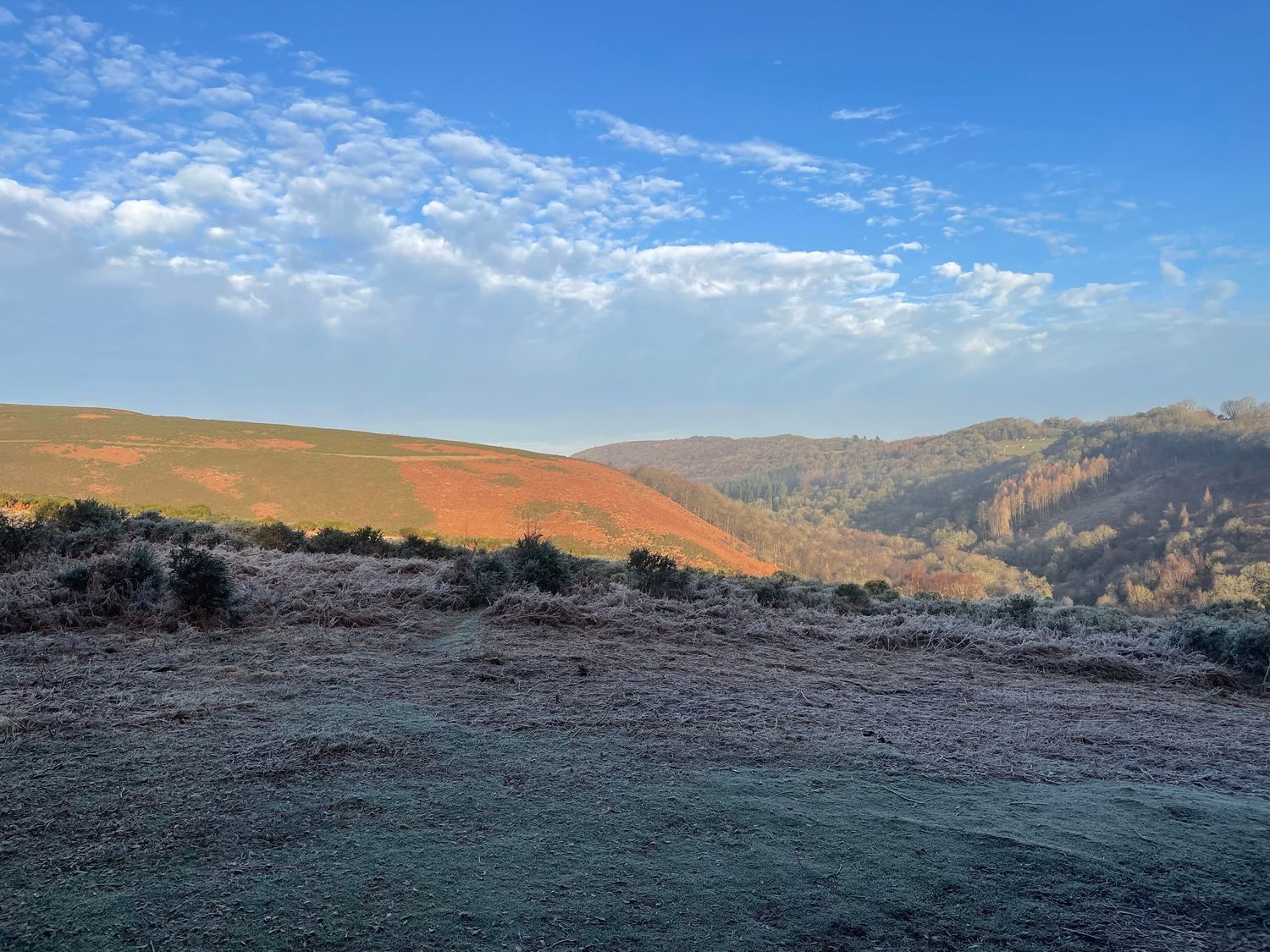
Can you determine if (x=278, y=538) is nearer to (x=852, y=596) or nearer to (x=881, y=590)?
(x=852, y=596)

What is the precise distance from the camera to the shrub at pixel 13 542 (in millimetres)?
8680

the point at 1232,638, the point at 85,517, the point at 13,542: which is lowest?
the point at 1232,638

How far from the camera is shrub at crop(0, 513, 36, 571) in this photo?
28.5ft

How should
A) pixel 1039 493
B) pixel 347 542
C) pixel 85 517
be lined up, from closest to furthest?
pixel 85 517 < pixel 347 542 < pixel 1039 493

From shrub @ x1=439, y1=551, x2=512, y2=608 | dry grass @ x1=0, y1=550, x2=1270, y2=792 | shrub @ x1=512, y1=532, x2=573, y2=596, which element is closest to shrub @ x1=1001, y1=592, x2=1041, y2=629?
dry grass @ x1=0, y1=550, x2=1270, y2=792

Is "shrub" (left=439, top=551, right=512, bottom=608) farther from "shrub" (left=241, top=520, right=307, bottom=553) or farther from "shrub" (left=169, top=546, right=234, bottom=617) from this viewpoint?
"shrub" (left=241, top=520, right=307, bottom=553)

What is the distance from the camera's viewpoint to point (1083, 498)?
8288 centimetres

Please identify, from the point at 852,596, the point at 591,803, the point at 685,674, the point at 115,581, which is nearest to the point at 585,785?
the point at 591,803

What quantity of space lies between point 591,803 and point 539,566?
6578mm

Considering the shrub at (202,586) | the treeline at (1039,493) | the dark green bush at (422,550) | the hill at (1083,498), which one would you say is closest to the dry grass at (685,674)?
the shrub at (202,586)

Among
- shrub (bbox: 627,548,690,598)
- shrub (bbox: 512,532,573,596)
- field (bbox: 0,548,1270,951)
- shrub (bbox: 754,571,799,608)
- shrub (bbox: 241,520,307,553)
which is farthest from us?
shrub (bbox: 241,520,307,553)

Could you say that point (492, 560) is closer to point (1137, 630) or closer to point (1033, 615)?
point (1033, 615)

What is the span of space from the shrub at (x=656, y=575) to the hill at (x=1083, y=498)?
1212 centimetres

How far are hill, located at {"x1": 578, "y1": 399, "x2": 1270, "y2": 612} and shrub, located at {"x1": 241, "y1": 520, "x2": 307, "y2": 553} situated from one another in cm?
1840
